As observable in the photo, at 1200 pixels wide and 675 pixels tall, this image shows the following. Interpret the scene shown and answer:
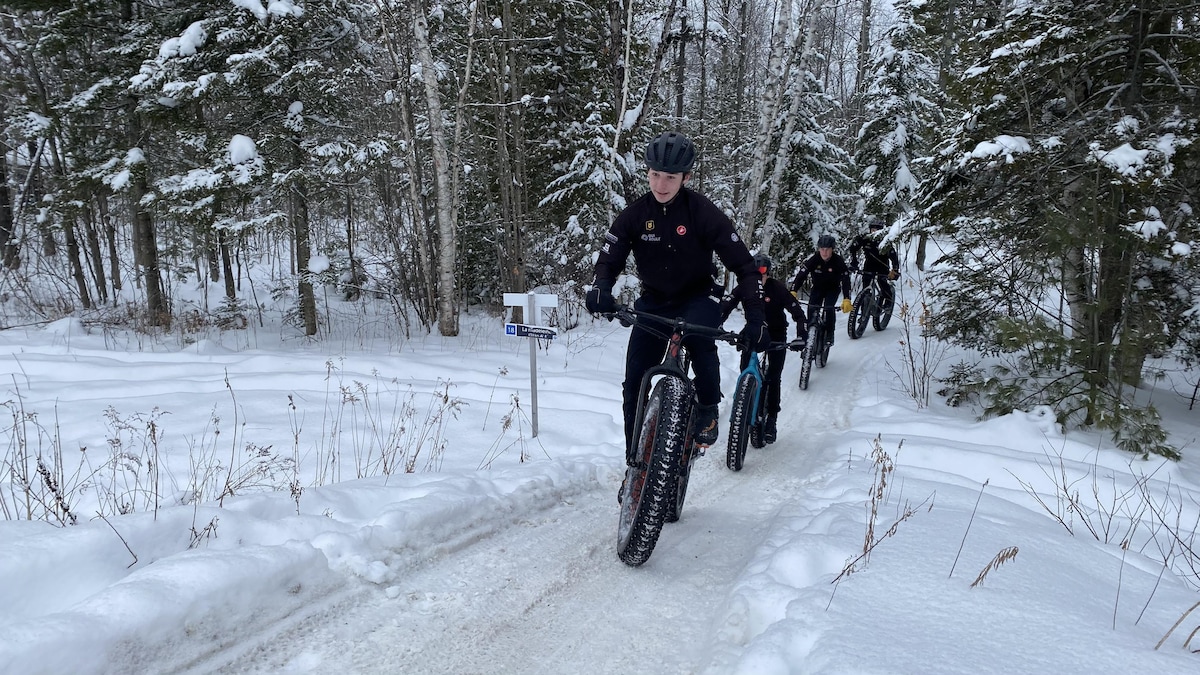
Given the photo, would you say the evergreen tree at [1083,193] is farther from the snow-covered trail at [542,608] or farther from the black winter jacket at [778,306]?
the snow-covered trail at [542,608]

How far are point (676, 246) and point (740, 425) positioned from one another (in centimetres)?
231

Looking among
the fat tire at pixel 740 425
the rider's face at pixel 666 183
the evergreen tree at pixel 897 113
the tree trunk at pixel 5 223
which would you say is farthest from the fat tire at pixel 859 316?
the tree trunk at pixel 5 223

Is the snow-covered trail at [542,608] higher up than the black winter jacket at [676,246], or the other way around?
the black winter jacket at [676,246]

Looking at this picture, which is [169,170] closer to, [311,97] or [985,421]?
[311,97]

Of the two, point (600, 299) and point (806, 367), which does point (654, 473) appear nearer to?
point (600, 299)

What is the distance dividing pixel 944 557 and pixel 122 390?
8184 mm

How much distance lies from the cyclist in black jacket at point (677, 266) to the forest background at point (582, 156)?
169 inches

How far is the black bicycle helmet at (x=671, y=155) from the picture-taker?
11.7 feet

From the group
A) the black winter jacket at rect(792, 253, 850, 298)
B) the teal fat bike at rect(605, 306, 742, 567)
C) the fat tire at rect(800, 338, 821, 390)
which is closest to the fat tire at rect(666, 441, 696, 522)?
the teal fat bike at rect(605, 306, 742, 567)

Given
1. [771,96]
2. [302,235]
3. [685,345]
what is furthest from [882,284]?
[302,235]

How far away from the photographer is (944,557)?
3203 millimetres

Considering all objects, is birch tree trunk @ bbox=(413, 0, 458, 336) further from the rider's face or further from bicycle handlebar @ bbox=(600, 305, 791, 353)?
bicycle handlebar @ bbox=(600, 305, 791, 353)

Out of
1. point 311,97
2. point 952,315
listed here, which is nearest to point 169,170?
point 311,97

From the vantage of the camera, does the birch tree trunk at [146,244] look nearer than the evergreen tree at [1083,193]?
No
